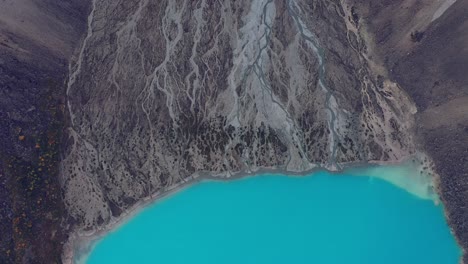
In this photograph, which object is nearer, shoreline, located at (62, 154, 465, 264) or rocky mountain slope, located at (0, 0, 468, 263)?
rocky mountain slope, located at (0, 0, 468, 263)

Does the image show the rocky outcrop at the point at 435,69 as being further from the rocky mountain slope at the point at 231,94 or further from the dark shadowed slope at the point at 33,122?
the dark shadowed slope at the point at 33,122

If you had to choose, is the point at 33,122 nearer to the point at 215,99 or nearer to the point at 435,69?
the point at 215,99

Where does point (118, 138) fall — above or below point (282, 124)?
below

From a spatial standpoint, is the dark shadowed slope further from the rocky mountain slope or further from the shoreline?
the shoreline

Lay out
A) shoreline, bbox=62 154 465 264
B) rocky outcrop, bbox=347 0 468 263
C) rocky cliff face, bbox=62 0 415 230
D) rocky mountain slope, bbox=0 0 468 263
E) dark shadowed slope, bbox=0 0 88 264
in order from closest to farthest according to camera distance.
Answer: dark shadowed slope, bbox=0 0 88 264
rocky outcrop, bbox=347 0 468 263
rocky mountain slope, bbox=0 0 468 263
rocky cliff face, bbox=62 0 415 230
shoreline, bbox=62 154 465 264

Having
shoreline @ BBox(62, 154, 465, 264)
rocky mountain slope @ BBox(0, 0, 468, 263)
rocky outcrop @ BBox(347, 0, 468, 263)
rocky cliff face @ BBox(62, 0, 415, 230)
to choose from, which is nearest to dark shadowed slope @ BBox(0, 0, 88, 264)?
rocky mountain slope @ BBox(0, 0, 468, 263)

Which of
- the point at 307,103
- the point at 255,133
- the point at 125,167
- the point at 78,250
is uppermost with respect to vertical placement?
the point at 307,103

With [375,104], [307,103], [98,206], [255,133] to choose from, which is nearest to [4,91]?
[98,206]

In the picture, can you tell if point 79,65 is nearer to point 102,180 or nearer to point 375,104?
point 102,180
